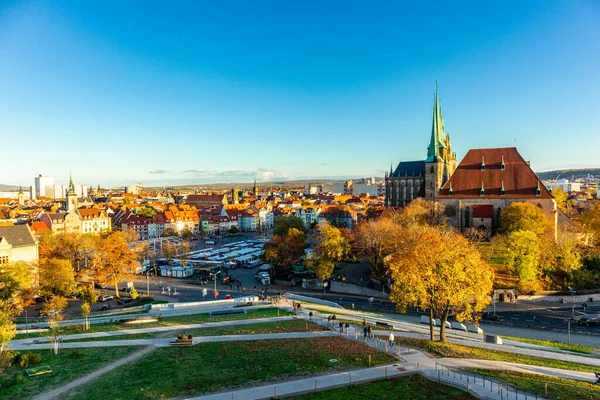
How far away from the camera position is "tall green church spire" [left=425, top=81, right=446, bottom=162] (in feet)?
264

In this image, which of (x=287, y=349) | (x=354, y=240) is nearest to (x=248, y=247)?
(x=354, y=240)

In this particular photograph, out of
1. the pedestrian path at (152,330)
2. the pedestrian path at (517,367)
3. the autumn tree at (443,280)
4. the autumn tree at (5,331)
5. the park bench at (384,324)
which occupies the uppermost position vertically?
the autumn tree at (443,280)

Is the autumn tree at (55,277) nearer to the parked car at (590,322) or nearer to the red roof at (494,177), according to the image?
the parked car at (590,322)

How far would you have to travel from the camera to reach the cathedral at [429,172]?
260ft

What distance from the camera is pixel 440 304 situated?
27.5m

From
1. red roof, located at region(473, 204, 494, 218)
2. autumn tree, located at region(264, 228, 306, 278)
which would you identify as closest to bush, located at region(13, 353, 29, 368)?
autumn tree, located at region(264, 228, 306, 278)

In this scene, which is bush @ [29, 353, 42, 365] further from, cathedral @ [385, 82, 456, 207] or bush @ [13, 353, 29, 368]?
cathedral @ [385, 82, 456, 207]

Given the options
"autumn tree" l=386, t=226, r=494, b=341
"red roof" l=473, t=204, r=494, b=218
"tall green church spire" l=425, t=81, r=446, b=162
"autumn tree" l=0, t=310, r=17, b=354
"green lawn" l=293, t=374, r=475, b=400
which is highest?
"tall green church spire" l=425, t=81, r=446, b=162

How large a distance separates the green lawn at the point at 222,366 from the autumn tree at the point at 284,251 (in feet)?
120

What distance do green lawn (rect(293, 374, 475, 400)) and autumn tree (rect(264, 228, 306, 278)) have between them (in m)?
43.4

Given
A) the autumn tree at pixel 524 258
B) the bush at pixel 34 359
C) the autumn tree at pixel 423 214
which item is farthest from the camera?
the autumn tree at pixel 423 214

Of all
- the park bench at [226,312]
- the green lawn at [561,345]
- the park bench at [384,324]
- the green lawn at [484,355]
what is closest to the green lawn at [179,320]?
the park bench at [226,312]

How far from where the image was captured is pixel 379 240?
5728 cm

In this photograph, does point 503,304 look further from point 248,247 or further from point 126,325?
point 248,247
